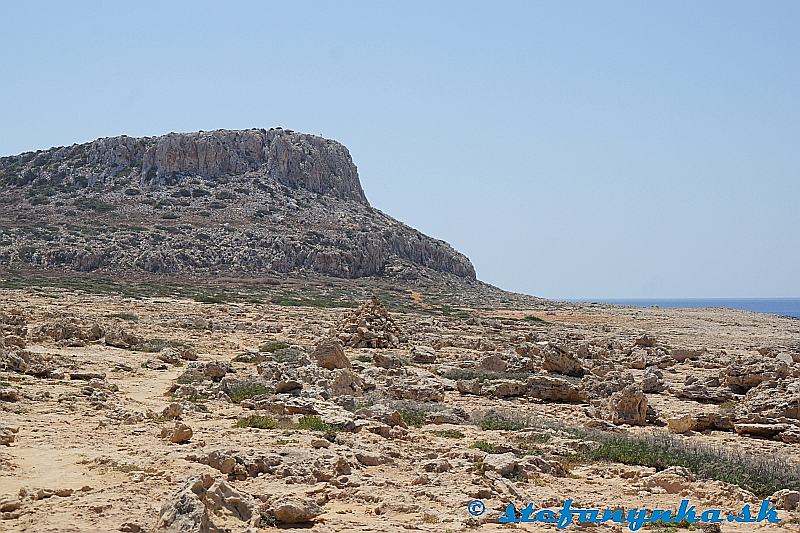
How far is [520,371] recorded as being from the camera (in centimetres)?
1747

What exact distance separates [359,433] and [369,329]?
12682 millimetres

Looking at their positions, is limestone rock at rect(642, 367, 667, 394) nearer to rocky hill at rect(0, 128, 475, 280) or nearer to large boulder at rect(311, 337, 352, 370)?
large boulder at rect(311, 337, 352, 370)

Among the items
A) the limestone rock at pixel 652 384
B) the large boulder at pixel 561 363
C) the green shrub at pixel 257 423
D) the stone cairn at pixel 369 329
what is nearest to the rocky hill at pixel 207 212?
the stone cairn at pixel 369 329

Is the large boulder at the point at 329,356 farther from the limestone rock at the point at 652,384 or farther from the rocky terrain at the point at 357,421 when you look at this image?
the limestone rock at the point at 652,384

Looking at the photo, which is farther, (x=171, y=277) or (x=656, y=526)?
(x=171, y=277)

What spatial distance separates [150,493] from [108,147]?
77.2 metres

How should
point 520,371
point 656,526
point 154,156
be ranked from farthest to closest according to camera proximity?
1. point 154,156
2. point 520,371
3. point 656,526

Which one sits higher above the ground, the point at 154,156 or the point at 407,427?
the point at 154,156

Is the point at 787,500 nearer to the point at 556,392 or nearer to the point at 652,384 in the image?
the point at 556,392

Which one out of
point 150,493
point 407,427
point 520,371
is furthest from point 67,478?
point 520,371

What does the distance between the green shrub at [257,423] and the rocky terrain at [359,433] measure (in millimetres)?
42

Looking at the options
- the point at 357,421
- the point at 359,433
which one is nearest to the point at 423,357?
the point at 357,421

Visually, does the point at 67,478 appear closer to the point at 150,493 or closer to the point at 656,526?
the point at 150,493

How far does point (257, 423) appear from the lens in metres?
10.0
